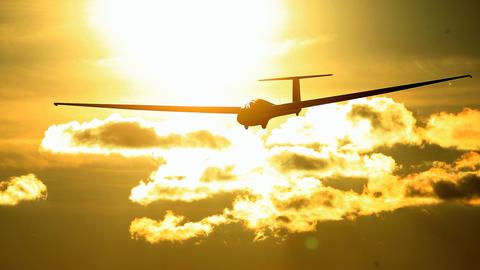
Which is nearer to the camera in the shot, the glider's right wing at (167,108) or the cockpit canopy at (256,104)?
the cockpit canopy at (256,104)

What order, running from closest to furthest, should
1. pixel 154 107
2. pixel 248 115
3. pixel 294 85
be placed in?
pixel 248 115, pixel 154 107, pixel 294 85

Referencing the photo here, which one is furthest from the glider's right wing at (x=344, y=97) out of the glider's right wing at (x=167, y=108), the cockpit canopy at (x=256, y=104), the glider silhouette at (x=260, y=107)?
the glider's right wing at (x=167, y=108)

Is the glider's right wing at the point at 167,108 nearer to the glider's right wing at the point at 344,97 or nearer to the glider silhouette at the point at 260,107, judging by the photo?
the glider silhouette at the point at 260,107

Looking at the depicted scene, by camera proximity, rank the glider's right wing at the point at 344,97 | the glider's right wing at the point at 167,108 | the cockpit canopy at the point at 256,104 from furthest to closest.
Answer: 1. the glider's right wing at the point at 167,108
2. the glider's right wing at the point at 344,97
3. the cockpit canopy at the point at 256,104

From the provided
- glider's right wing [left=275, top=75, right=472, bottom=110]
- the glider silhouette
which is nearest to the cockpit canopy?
the glider silhouette

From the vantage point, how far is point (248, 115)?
214 ft

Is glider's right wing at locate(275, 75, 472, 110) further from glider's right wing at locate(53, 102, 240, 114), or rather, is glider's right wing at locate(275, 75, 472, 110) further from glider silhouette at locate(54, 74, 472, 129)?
glider's right wing at locate(53, 102, 240, 114)

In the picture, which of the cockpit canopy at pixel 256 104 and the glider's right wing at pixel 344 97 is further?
the glider's right wing at pixel 344 97

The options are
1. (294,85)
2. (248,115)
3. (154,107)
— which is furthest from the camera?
(294,85)

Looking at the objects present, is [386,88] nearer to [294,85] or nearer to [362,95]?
[362,95]

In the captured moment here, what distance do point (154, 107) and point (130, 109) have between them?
108 inches

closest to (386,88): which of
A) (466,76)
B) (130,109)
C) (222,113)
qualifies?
(466,76)

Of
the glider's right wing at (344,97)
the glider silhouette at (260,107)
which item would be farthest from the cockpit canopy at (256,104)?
the glider's right wing at (344,97)

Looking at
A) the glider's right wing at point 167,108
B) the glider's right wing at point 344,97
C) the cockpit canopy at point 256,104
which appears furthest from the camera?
the glider's right wing at point 167,108
